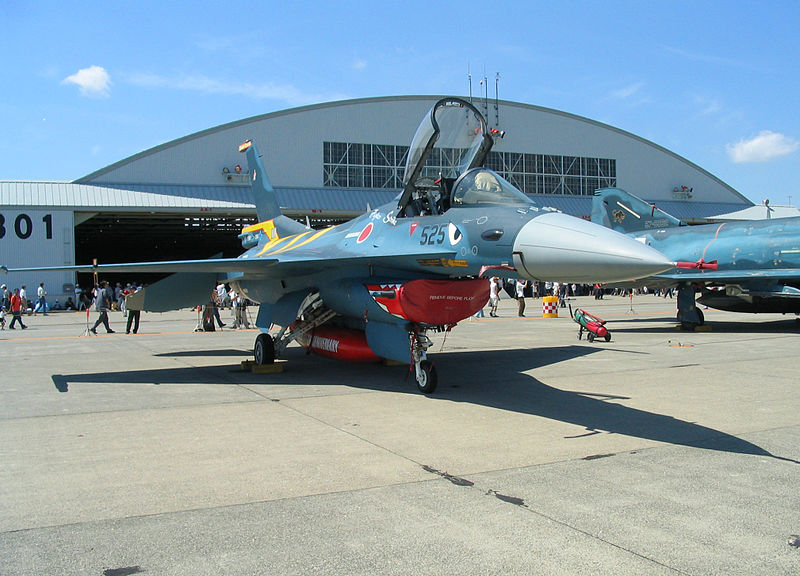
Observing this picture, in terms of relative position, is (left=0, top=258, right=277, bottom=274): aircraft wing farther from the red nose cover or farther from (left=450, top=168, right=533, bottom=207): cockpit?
(left=450, top=168, right=533, bottom=207): cockpit

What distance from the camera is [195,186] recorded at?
38031 mm

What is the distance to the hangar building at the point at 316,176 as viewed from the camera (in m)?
36.0

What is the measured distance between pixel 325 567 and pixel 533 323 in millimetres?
18632

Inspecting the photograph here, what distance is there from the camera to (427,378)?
841 centimetres

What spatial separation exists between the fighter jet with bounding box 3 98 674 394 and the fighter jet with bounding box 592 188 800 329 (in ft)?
29.1

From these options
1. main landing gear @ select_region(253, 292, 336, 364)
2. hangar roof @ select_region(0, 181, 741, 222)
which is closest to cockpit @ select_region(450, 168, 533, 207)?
main landing gear @ select_region(253, 292, 336, 364)

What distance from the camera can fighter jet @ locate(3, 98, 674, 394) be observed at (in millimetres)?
6391

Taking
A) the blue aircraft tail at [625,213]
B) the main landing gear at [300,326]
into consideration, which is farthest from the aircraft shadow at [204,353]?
the blue aircraft tail at [625,213]

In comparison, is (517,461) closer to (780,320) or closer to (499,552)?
(499,552)

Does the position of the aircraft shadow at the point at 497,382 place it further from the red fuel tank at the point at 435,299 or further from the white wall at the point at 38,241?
the white wall at the point at 38,241

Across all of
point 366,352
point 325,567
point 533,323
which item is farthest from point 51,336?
point 325,567

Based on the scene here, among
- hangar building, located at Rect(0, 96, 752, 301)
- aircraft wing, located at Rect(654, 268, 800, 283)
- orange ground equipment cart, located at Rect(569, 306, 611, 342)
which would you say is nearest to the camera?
orange ground equipment cart, located at Rect(569, 306, 611, 342)

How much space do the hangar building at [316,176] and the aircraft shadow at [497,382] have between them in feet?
69.6

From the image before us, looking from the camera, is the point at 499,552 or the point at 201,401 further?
the point at 201,401
